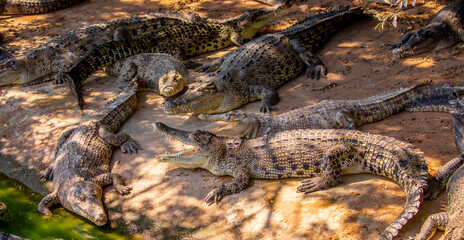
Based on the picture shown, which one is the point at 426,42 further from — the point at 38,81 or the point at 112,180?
the point at 38,81

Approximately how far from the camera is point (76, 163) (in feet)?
16.6

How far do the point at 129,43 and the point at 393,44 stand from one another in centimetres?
459

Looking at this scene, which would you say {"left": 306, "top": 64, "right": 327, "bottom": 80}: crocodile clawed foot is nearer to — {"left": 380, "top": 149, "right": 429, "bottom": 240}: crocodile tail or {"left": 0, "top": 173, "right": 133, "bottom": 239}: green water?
{"left": 380, "top": 149, "right": 429, "bottom": 240}: crocodile tail

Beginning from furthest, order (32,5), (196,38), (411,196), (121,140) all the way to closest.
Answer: (32,5) < (196,38) < (121,140) < (411,196)

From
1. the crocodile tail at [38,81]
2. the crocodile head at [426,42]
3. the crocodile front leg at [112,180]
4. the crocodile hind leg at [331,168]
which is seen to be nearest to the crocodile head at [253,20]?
the crocodile head at [426,42]

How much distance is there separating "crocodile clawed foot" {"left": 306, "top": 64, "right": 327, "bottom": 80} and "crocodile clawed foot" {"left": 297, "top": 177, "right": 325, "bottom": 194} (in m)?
2.64

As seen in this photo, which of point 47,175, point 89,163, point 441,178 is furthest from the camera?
point 47,175

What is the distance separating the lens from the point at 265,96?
6012mm

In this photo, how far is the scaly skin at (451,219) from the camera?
3008mm

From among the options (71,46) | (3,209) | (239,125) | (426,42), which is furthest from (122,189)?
(426,42)

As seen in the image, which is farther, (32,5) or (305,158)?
(32,5)

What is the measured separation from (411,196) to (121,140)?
360 cm

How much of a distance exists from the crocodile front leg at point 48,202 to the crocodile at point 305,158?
4.35 feet

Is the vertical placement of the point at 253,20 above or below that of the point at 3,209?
above
